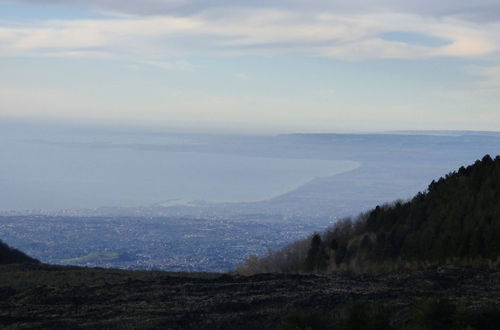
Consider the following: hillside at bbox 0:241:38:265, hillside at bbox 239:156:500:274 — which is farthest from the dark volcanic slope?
hillside at bbox 0:241:38:265

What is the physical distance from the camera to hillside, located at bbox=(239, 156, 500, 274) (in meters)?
20.6

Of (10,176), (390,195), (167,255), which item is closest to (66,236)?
(167,255)

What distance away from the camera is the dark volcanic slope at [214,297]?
12508 millimetres

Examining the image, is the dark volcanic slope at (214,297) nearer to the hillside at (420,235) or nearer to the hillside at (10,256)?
the hillside at (420,235)

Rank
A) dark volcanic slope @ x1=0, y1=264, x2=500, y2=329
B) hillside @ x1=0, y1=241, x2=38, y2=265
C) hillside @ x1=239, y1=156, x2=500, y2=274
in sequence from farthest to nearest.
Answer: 1. hillside @ x1=0, y1=241, x2=38, y2=265
2. hillside @ x1=239, y1=156, x2=500, y2=274
3. dark volcanic slope @ x1=0, y1=264, x2=500, y2=329

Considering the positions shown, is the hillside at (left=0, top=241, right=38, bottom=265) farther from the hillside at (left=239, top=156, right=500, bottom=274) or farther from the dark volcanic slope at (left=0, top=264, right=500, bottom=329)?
the dark volcanic slope at (left=0, top=264, right=500, bottom=329)

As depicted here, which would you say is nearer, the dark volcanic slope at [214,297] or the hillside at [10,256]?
the dark volcanic slope at [214,297]

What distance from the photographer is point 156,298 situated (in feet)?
49.4

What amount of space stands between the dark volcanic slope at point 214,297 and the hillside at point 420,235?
124 inches

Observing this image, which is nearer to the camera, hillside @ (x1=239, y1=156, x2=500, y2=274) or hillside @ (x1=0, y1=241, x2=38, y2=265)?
hillside @ (x1=239, y1=156, x2=500, y2=274)

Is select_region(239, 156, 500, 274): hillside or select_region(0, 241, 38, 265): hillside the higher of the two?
select_region(239, 156, 500, 274): hillside

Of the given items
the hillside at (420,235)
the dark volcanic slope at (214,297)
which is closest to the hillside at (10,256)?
the hillside at (420,235)

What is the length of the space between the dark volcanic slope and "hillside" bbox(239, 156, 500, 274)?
3.16 metres

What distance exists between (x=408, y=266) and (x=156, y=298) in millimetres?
7073
